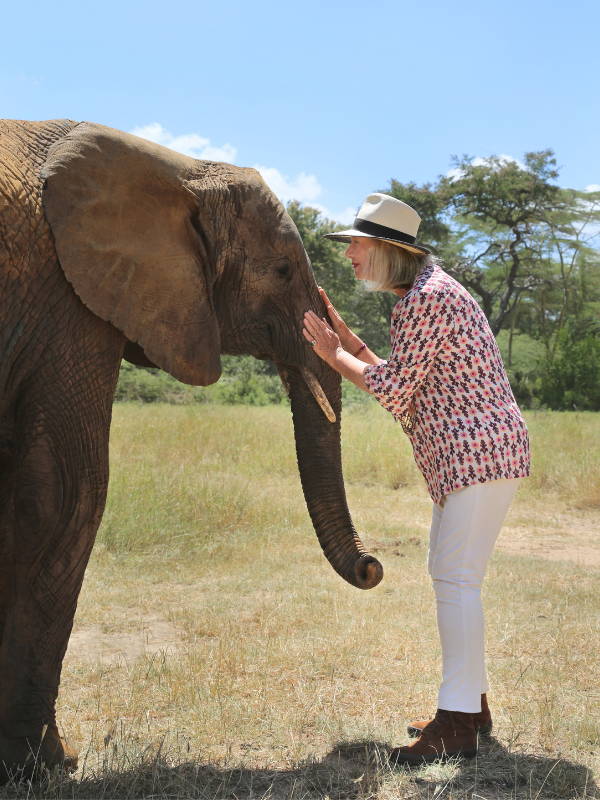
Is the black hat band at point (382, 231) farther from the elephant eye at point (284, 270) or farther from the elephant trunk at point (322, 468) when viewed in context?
the elephant trunk at point (322, 468)

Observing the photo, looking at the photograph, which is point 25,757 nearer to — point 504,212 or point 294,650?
point 294,650

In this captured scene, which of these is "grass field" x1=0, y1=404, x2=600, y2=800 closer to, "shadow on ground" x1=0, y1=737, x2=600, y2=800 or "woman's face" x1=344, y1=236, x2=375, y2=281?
"shadow on ground" x1=0, y1=737, x2=600, y2=800

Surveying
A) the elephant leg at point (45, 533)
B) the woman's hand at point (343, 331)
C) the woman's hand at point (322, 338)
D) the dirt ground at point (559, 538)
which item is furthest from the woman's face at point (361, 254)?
the dirt ground at point (559, 538)

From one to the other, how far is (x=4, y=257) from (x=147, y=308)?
1.96ft

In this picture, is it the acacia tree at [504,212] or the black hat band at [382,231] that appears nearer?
the black hat band at [382,231]

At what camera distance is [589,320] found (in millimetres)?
39906

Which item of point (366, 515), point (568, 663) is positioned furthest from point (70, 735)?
point (366, 515)

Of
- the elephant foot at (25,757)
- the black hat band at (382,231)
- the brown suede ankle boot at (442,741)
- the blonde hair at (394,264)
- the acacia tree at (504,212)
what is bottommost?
the elephant foot at (25,757)

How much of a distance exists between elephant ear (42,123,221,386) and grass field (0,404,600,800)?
5.37 feet

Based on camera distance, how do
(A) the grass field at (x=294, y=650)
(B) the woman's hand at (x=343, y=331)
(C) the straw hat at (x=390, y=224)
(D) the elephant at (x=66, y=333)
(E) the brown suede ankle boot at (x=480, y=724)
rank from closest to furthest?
(D) the elephant at (x=66, y=333), (A) the grass field at (x=294, y=650), (C) the straw hat at (x=390, y=224), (E) the brown suede ankle boot at (x=480, y=724), (B) the woman's hand at (x=343, y=331)

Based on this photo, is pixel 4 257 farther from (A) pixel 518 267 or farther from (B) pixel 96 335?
(A) pixel 518 267

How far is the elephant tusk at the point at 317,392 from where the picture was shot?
4258 mm

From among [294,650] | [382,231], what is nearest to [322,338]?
[382,231]

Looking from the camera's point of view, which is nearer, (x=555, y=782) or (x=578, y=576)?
(x=555, y=782)
